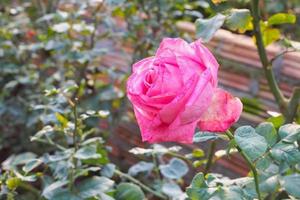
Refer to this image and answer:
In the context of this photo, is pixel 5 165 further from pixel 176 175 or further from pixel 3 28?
pixel 3 28

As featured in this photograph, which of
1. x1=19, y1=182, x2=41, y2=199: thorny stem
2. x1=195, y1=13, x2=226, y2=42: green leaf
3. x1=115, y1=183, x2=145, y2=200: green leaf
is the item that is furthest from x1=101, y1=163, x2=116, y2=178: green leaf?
x1=195, y1=13, x2=226, y2=42: green leaf

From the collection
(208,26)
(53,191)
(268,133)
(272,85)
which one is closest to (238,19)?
(208,26)

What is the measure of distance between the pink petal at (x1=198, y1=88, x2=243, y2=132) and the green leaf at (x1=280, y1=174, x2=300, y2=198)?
97 millimetres

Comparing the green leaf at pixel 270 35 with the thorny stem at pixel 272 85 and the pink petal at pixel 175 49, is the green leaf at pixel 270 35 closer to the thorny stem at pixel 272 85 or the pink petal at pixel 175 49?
the thorny stem at pixel 272 85

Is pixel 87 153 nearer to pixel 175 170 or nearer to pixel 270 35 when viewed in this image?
pixel 175 170

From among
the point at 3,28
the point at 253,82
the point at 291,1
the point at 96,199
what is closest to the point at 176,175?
the point at 96,199

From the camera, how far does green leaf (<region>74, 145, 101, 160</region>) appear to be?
2.57 ft

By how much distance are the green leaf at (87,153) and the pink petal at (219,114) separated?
318 mm

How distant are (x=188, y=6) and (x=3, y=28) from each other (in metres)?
0.61

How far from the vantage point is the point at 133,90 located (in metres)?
0.51

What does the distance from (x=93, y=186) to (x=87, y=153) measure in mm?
54

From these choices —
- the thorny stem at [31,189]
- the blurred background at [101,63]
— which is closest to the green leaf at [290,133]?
the thorny stem at [31,189]

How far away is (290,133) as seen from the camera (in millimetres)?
554

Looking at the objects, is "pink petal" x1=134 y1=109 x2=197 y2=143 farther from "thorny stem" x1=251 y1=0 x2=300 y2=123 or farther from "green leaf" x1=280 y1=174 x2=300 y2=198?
"thorny stem" x1=251 y1=0 x2=300 y2=123
